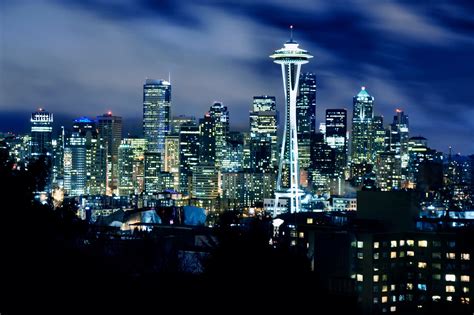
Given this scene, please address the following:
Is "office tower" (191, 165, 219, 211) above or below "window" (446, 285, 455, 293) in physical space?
above

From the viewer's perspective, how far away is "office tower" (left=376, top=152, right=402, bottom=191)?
6122 cm

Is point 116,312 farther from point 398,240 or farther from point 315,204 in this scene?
point 315,204

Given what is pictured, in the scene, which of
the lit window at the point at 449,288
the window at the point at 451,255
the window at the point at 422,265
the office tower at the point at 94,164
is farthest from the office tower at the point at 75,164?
the lit window at the point at 449,288

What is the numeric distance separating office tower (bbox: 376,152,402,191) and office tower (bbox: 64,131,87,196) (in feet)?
75.8

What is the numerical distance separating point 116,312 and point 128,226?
2750cm

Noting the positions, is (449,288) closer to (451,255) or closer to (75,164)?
(451,255)

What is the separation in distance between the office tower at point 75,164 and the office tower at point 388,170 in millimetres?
23105

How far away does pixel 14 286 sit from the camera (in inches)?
164

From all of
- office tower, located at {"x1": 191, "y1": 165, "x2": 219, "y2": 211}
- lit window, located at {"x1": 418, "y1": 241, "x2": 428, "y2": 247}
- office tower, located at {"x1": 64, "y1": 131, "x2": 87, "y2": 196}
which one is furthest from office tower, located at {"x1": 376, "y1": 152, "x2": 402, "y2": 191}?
lit window, located at {"x1": 418, "y1": 241, "x2": 428, "y2": 247}

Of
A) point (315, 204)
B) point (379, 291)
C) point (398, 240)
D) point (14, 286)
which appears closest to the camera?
point (14, 286)

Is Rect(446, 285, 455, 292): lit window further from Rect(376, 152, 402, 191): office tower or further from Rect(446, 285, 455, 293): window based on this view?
Rect(376, 152, 402, 191): office tower

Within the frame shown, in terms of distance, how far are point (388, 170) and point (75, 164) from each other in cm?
2469

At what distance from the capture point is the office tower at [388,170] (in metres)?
61.2

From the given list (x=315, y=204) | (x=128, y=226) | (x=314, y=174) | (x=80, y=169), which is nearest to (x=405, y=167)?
(x=314, y=174)
